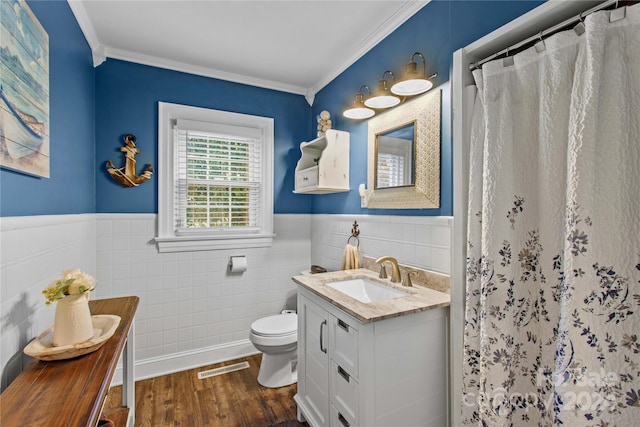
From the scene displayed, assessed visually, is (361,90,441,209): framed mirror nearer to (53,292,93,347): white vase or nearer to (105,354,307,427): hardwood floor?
(105,354,307,427): hardwood floor

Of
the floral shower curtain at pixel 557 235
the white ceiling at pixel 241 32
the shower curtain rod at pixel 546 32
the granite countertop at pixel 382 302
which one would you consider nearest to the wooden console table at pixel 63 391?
the granite countertop at pixel 382 302

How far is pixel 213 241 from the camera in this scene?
2691mm

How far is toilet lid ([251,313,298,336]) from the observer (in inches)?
87.1

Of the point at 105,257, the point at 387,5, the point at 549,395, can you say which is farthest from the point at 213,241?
the point at 549,395

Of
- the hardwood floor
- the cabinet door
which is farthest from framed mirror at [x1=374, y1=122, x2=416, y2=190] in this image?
the hardwood floor

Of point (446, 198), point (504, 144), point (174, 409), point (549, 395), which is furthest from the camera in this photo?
point (174, 409)

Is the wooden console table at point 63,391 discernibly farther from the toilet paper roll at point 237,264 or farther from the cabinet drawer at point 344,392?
the toilet paper roll at point 237,264

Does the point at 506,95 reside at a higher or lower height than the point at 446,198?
higher

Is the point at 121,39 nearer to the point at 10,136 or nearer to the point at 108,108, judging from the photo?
the point at 108,108

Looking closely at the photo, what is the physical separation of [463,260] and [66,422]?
4.77ft

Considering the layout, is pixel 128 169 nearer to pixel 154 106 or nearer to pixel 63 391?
pixel 154 106

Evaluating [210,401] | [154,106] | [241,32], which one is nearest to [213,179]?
[154,106]

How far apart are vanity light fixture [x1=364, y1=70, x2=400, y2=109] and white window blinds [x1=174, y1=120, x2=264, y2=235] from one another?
1332 millimetres

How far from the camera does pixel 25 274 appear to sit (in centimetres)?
117
